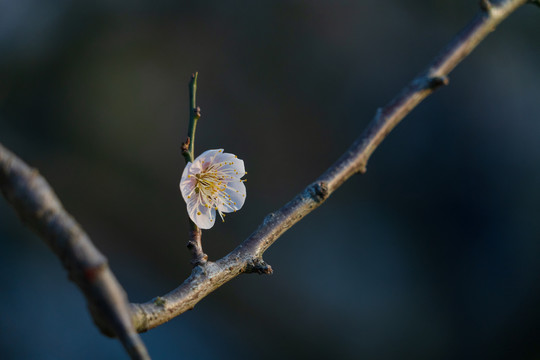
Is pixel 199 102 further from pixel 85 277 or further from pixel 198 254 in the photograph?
pixel 85 277

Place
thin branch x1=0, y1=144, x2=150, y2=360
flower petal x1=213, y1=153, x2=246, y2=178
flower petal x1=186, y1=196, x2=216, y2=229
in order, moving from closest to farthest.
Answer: thin branch x1=0, y1=144, x2=150, y2=360, flower petal x1=186, y1=196, x2=216, y2=229, flower petal x1=213, y1=153, x2=246, y2=178

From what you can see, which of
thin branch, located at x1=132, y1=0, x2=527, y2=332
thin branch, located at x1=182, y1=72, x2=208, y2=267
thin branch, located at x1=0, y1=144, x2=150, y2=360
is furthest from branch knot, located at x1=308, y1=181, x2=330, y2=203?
thin branch, located at x1=0, y1=144, x2=150, y2=360

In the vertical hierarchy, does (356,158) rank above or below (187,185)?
below

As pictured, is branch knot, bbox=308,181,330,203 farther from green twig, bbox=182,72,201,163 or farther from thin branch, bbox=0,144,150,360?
thin branch, bbox=0,144,150,360

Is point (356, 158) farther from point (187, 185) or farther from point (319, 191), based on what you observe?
point (187, 185)

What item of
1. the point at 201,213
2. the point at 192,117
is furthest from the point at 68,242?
the point at 201,213

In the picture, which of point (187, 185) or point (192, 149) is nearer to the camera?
point (192, 149)

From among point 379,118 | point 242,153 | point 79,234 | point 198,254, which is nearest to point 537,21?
point 242,153
